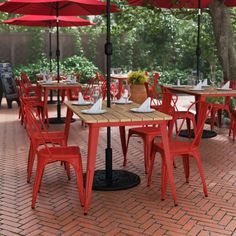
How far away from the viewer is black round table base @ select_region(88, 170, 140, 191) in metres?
4.67

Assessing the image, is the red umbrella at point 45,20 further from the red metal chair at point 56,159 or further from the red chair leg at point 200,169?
the red chair leg at point 200,169

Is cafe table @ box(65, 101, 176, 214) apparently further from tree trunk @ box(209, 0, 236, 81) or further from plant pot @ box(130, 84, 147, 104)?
plant pot @ box(130, 84, 147, 104)

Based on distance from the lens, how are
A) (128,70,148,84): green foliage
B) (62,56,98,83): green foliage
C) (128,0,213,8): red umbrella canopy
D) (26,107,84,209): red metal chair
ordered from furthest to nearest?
(62,56,98,83): green foliage < (128,70,148,84): green foliage < (128,0,213,8): red umbrella canopy < (26,107,84,209): red metal chair

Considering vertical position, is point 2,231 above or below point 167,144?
below

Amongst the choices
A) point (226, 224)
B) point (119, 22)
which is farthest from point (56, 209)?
point (119, 22)

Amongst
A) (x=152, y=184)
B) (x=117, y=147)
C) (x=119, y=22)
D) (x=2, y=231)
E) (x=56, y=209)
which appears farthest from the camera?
(x=119, y=22)

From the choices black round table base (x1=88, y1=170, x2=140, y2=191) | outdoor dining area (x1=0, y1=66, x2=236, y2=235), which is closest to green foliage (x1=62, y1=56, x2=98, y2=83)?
outdoor dining area (x1=0, y1=66, x2=236, y2=235)

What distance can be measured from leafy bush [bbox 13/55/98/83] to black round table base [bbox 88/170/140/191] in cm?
891

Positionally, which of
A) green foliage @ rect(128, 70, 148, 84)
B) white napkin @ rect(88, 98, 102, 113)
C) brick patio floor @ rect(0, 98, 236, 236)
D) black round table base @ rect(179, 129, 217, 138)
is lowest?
brick patio floor @ rect(0, 98, 236, 236)

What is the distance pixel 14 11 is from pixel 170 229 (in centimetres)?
540

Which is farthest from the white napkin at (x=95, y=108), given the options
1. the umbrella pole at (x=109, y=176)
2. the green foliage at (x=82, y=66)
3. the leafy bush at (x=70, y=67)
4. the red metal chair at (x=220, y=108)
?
the green foliage at (x=82, y=66)

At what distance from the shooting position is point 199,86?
7.02m

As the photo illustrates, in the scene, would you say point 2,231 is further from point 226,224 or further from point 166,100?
point 166,100

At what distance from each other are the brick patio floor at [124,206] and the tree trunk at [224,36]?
331 centimetres
